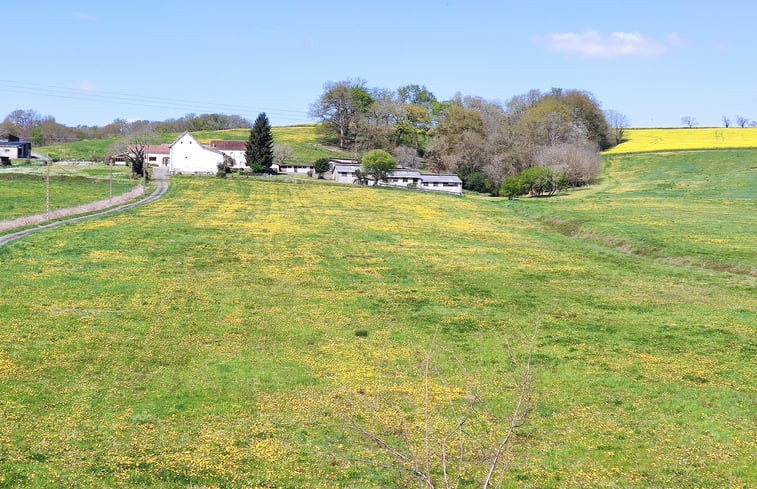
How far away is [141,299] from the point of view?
2723cm

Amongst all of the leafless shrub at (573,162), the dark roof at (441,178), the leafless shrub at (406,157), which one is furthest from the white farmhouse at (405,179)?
the leafless shrub at (573,162)

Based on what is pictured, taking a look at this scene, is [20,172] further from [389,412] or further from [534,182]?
[389,412]

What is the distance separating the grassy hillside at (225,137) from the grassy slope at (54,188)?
46.2m

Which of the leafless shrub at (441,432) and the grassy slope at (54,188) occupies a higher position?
the grassy slope at (54,188)

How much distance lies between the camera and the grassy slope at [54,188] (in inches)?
2386

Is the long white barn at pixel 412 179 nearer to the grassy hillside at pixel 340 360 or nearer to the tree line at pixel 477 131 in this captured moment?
the tree line at pixel 477 131

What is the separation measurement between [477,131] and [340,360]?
125m

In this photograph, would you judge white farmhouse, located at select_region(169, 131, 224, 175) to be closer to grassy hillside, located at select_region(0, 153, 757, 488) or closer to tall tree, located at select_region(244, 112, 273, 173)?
tall tree, located at select_region(244, 112, 273, 173)

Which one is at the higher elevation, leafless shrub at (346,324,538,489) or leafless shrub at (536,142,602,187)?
leafless shrub at (536,142,602,187)

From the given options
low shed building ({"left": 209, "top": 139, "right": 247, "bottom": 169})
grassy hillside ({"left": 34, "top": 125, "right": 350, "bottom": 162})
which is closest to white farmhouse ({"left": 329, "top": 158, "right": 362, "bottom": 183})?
low shed building ({"left": 209, "top": 139, "right": 247, "bottom": 169})

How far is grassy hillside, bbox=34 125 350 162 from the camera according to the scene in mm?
152375

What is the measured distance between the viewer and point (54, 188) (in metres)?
79.2

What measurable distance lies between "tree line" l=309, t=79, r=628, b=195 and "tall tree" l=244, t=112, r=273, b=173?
112 feet

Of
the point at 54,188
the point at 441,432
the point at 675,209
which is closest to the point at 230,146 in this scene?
the point at 54,188
